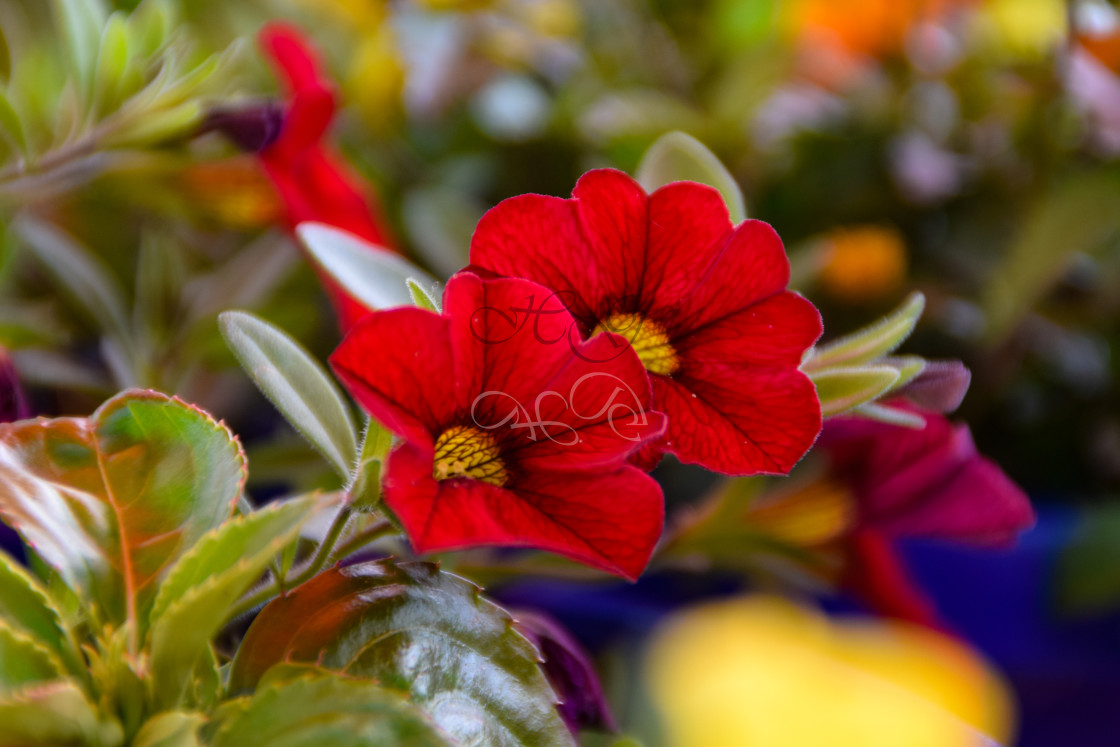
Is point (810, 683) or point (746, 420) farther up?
point (746, 420)

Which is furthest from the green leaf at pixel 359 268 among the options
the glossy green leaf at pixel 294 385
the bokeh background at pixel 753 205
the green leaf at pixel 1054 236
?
the green leaf at pixel 1054 236

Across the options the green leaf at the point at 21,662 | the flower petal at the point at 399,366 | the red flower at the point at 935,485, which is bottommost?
the red flower at the point at 935,485

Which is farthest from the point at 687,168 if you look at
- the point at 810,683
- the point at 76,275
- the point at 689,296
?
the point at 76,275

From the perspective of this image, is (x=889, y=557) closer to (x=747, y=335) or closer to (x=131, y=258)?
(x=747, y=335)

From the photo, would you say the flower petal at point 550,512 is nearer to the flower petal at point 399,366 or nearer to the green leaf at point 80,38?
the flower petal at point 399,366

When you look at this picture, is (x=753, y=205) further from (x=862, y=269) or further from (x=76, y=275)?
(x=76, y=275)

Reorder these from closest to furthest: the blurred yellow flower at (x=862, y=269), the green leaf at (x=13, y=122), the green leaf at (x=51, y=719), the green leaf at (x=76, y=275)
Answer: the green leaf at (x=51, y=719) < the green leaf at (x=13, y=122) < the green leaf at (x=76, y=275) < the blurred yellow flower at (x=862, y=269)

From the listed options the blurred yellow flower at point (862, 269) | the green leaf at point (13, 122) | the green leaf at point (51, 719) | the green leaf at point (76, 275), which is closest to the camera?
the green leaf at point (51, 719)

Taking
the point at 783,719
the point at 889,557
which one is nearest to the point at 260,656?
the point at 783,719

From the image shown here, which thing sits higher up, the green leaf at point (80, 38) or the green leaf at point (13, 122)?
the green leaf at point (80, 38)
